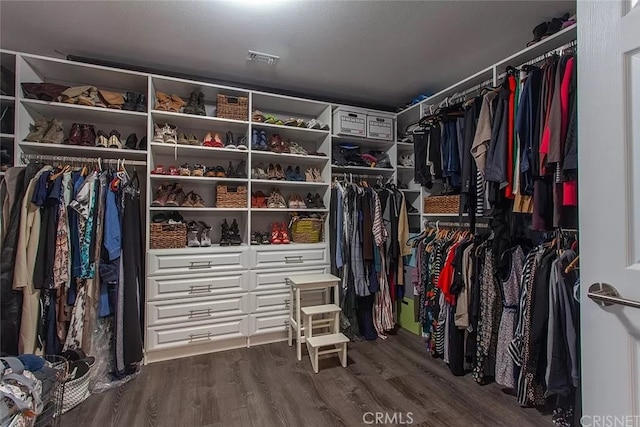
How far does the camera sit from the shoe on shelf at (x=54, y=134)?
6.84 ft

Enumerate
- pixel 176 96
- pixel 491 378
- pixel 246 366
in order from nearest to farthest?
pixel 491 378, pixel 246 366, pixel 176 96

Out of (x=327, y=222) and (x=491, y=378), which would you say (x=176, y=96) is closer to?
(x=327, y=222)

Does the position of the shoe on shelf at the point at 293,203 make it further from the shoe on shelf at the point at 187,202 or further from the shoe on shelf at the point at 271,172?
the shoe on shelf at the point at 187,202

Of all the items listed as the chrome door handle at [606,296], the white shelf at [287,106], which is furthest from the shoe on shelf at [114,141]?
the chrome door handle at [606,296]

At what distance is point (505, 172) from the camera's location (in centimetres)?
176

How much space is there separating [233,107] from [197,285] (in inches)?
60.5

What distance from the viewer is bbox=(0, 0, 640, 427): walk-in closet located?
1.60 meters

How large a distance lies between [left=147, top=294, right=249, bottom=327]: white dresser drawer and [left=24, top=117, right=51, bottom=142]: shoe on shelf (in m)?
1.41

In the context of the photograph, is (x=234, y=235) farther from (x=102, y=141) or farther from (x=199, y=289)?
(x=102, y=141)

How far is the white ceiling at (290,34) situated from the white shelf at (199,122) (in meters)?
0.44

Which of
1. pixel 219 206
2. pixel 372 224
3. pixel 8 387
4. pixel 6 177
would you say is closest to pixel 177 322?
pixel 219 206

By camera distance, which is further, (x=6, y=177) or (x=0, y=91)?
(x=0, y=91)

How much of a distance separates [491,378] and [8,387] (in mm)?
2585

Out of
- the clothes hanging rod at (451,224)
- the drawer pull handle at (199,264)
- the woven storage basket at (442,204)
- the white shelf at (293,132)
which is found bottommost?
the drawer pull handle at (199,264)
